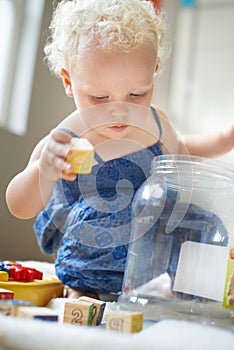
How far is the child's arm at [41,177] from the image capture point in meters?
0.62

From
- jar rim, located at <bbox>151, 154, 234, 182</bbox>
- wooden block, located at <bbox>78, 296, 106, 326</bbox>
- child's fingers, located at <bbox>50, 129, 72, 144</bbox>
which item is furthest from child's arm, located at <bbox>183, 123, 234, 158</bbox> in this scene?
wooden block, located at <bbox>78, 296, 106, 326</bbox>

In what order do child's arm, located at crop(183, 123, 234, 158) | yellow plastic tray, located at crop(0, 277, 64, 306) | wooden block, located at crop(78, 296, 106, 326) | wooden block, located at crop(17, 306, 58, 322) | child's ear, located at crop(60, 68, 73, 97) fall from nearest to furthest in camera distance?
wooden block, located at crop(17, 306, 58, 322)
wooden block, located at crop(78, 296, 106, 326)
yellow plastic tray, located at crop(0, 277, 64, 306)
child's ear, located at crop(60, 68, 73, 97)
child's arm, located at crop(183, 123, 234, 158)

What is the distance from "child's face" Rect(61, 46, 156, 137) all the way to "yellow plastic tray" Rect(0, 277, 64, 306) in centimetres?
24

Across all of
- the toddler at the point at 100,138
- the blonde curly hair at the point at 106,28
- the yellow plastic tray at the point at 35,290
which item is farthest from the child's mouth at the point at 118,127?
the yellow plastic tray at the point at 35,290

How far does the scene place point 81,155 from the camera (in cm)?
65

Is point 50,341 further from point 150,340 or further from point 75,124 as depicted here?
point 75,124

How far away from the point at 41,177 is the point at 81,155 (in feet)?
0.25

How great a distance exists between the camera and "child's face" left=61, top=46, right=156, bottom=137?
69 centimetres

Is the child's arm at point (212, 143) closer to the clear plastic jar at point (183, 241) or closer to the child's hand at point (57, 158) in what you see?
the clear plastic jar at point (183, 241)

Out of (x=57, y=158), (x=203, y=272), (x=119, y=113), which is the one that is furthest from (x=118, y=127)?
(x=203, y=272)

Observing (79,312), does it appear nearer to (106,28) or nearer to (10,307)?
(10,307)

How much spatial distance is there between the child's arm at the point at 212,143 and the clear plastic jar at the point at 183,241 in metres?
0.19

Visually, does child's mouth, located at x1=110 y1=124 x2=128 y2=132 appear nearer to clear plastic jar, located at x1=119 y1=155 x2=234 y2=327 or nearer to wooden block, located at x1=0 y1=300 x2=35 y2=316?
clear plastic jar, located at x1=119 y1=155 x2=234 y2=327

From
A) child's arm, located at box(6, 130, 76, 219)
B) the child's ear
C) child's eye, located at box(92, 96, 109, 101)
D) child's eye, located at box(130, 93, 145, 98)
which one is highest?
the child's ear
